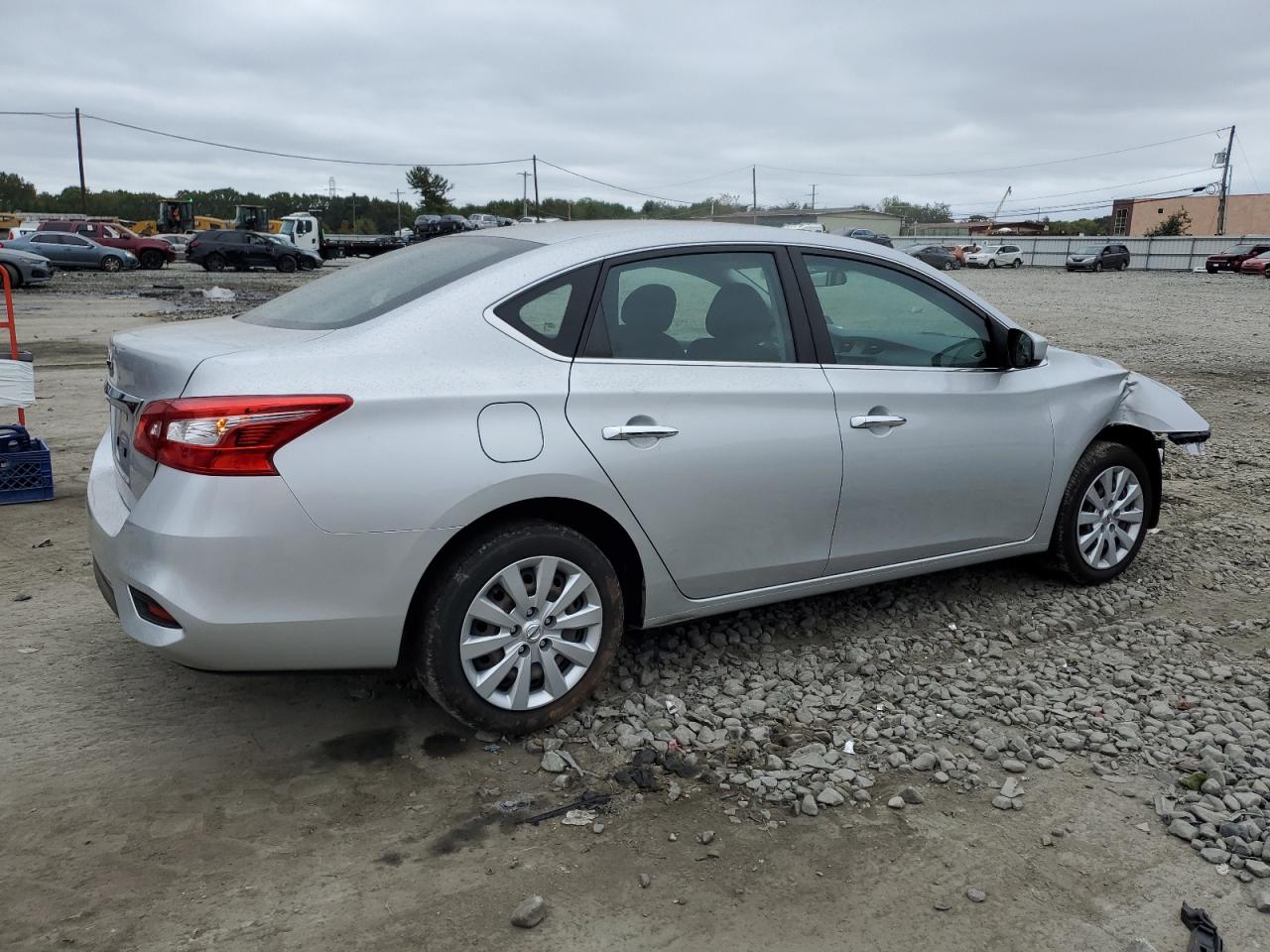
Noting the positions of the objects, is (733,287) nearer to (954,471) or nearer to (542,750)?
(954,471)

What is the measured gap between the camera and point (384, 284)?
382cm

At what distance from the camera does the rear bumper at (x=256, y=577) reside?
301 cm

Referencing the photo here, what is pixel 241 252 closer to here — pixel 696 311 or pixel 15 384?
pixel 15 384

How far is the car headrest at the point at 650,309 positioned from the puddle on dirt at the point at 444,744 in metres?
1.54

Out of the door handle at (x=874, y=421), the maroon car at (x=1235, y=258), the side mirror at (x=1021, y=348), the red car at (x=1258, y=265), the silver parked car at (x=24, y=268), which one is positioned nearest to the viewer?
the door handle at (x=874, y=421)

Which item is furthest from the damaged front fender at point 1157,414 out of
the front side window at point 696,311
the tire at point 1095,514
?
the front side window at point 696,311

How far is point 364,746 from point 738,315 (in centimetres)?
204

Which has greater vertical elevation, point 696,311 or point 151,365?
point 696,311

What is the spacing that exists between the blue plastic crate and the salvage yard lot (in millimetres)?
1139

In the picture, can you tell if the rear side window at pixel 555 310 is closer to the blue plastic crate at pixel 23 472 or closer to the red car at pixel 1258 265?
the blue plastic crate at pixel 23 472

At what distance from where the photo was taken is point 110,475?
3615 millimetres

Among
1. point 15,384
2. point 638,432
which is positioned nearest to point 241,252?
point 15,384

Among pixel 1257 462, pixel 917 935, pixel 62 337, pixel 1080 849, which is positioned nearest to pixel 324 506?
pixel 917 935

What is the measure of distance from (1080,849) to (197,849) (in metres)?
2.49
